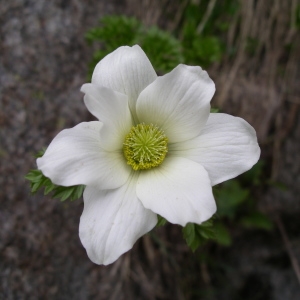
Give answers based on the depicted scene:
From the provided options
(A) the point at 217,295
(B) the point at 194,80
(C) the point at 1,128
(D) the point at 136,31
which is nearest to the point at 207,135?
(B) the point at 194,80

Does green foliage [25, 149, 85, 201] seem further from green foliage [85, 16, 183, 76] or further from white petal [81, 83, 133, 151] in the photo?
green foliage [85, 16, 183, 76]

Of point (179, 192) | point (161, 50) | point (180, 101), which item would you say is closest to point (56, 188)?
point (179, 192)

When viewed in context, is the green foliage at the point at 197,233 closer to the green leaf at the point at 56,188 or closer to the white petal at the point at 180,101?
the white petal at the point at 180,101

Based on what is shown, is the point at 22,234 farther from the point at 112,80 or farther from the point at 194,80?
the point at 194,80

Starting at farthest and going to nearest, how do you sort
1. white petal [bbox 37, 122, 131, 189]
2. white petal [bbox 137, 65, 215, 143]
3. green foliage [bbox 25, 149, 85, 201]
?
green foliage [bbox 25, 149, 85, 201]
white petal [bbox 137, 65, 215, 143]
white petal [bbox 37, 122, 131, 189]

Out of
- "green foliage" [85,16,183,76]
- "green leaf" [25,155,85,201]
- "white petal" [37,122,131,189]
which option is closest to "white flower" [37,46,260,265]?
"white petal" [37,122,131,189]

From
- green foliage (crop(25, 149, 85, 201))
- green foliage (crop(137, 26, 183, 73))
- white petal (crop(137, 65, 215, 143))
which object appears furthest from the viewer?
green foliage (crop(137, 26, 183, 73))
